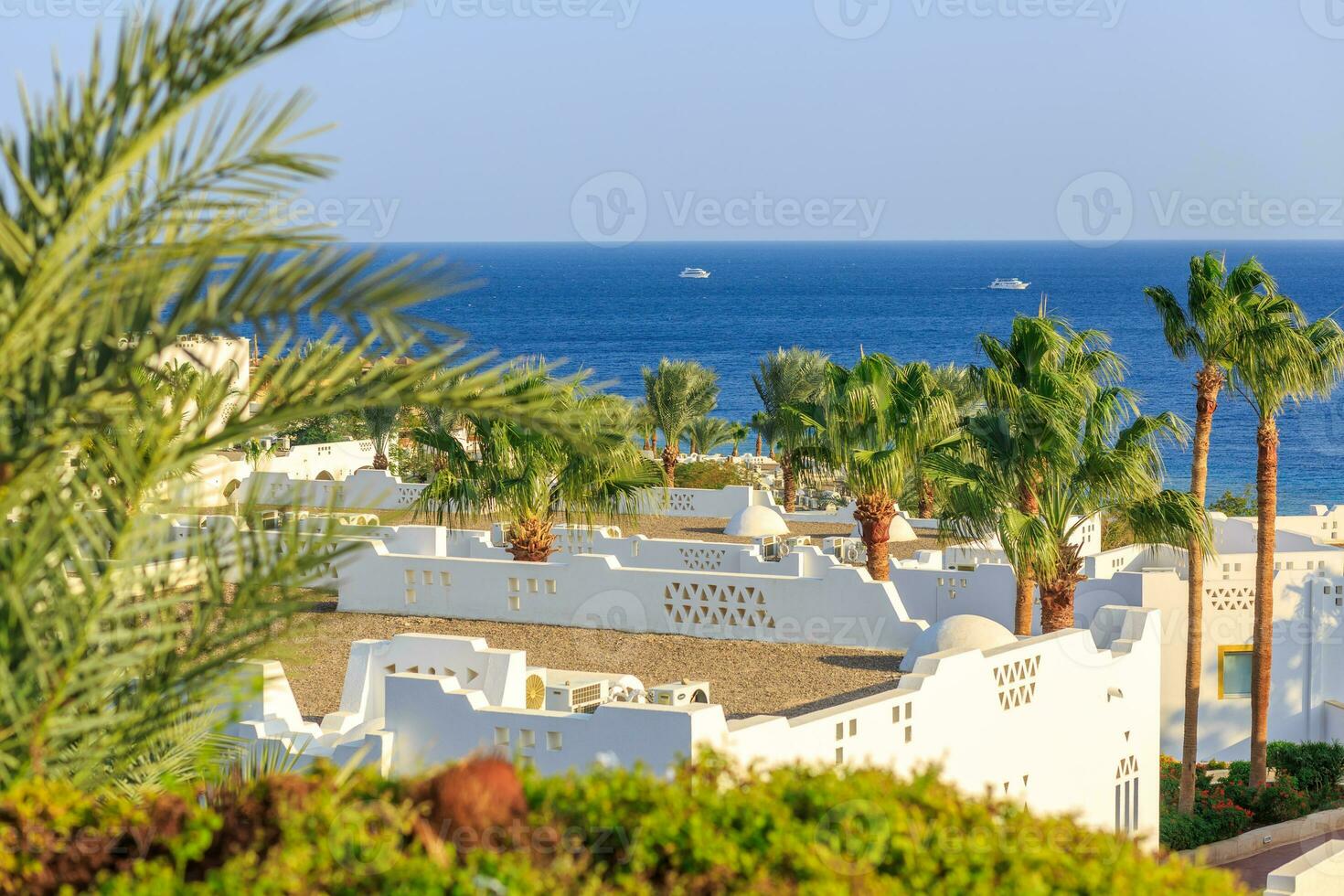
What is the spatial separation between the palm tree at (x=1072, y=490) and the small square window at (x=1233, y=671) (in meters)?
4.33

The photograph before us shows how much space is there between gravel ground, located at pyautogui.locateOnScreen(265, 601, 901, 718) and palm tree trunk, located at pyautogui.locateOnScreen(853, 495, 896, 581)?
2778mm

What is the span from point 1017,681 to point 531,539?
672 cm

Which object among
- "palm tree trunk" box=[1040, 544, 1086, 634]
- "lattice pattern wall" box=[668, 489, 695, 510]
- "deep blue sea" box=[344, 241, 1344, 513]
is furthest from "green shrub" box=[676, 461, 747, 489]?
"deep blue sea" box=[344, 241, 1344, 513]

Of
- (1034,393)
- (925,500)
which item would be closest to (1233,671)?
(1034,393)

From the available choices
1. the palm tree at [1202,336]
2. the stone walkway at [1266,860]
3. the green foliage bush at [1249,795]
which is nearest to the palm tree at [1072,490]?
the palm tree at [1202,336]

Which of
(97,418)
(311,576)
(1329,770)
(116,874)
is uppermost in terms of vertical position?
(97,418)

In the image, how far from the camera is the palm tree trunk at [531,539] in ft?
60.0

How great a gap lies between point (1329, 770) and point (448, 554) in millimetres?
11110

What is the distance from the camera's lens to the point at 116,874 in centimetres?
515

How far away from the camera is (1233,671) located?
20.5m

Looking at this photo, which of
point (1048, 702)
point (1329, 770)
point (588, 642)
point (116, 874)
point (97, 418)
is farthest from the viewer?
point (1329, 770)

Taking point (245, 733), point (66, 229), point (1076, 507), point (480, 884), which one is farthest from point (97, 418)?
point (1076, 507)

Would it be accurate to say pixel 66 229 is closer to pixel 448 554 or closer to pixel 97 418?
pixel 97 418

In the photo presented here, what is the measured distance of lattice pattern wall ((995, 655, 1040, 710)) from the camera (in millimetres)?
13266
